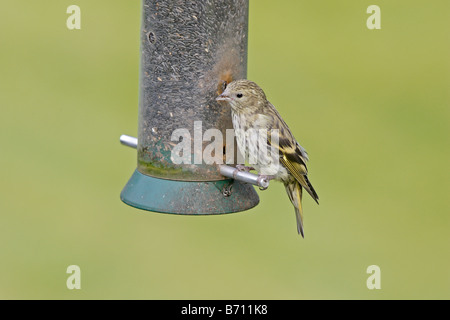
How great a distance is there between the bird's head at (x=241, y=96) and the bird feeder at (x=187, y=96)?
0.20 metres

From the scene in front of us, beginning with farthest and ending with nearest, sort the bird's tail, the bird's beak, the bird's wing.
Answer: the bird's tail
the bird's wing
the bird's beak

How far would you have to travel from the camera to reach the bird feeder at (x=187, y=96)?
7.66 meters

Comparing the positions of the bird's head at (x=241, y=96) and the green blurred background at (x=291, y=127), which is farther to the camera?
the green blurred background at (x=291, y=127)

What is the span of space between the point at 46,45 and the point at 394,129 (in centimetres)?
610

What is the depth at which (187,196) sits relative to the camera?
25.4ft

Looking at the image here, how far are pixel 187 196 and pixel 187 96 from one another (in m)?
0.84

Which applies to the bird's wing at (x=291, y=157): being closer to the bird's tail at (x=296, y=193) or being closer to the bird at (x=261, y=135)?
the bird at (x=261, y=135)

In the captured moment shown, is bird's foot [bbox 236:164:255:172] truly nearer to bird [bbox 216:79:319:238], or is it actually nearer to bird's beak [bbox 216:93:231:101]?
bird [bbox 216:79:319:238]

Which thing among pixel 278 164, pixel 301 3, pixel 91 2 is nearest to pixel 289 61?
pixel 301 3

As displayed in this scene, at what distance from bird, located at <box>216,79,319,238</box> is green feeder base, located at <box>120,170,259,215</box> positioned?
0.86ft

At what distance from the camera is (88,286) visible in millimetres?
12164

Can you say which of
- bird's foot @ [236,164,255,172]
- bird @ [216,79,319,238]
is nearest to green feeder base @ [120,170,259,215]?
bird's foot @ [236,164,255,172]

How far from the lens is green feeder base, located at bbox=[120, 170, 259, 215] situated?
303 inches

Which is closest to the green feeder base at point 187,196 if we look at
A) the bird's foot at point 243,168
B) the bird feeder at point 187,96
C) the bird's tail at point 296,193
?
the bird feeder at point 187,96
